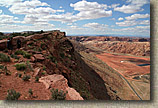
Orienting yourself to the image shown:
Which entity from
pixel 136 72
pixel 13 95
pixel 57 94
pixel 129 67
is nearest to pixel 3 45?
pixel 13 95

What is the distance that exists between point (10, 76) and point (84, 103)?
3.20 meters

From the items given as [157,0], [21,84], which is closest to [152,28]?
[157,0]

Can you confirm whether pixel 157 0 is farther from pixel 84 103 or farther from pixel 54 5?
pixel 84 103

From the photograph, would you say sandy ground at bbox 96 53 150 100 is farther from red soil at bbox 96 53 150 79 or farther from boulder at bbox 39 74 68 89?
boulder at bbox 39 74 68 89

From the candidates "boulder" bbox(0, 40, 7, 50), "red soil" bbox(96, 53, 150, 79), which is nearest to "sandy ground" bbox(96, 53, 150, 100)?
"red soil" bbox(96, 53, 150, 79)

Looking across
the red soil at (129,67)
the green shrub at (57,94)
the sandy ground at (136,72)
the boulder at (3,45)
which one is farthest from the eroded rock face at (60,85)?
the red soil at (129,67)

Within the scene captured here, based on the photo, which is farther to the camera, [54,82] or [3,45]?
[3,45]

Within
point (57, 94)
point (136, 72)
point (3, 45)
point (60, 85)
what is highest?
point (3, 45)

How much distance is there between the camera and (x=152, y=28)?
198 inches

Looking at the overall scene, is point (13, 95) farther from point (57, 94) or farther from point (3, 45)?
point (3, 45)

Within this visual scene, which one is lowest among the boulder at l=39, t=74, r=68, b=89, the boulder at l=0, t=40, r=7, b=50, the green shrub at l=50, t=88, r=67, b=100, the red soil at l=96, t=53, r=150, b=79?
the red soil at l=96, t=53, r=150, b=79

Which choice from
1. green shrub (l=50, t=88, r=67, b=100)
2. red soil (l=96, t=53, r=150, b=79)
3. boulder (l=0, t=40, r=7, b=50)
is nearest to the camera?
green shrub (l=50, t=88, r=67, b=100)

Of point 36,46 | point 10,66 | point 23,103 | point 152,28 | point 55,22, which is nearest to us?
point 23,103

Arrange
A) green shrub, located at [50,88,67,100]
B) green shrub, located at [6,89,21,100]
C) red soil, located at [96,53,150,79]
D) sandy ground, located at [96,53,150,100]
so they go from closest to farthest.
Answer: green shrub, located at [6,89,21,100] → green shrub, located at [50,88,67,100] → sandy ground, located at [96,53,150,100] → red soil, located at [96,53,150,79]
